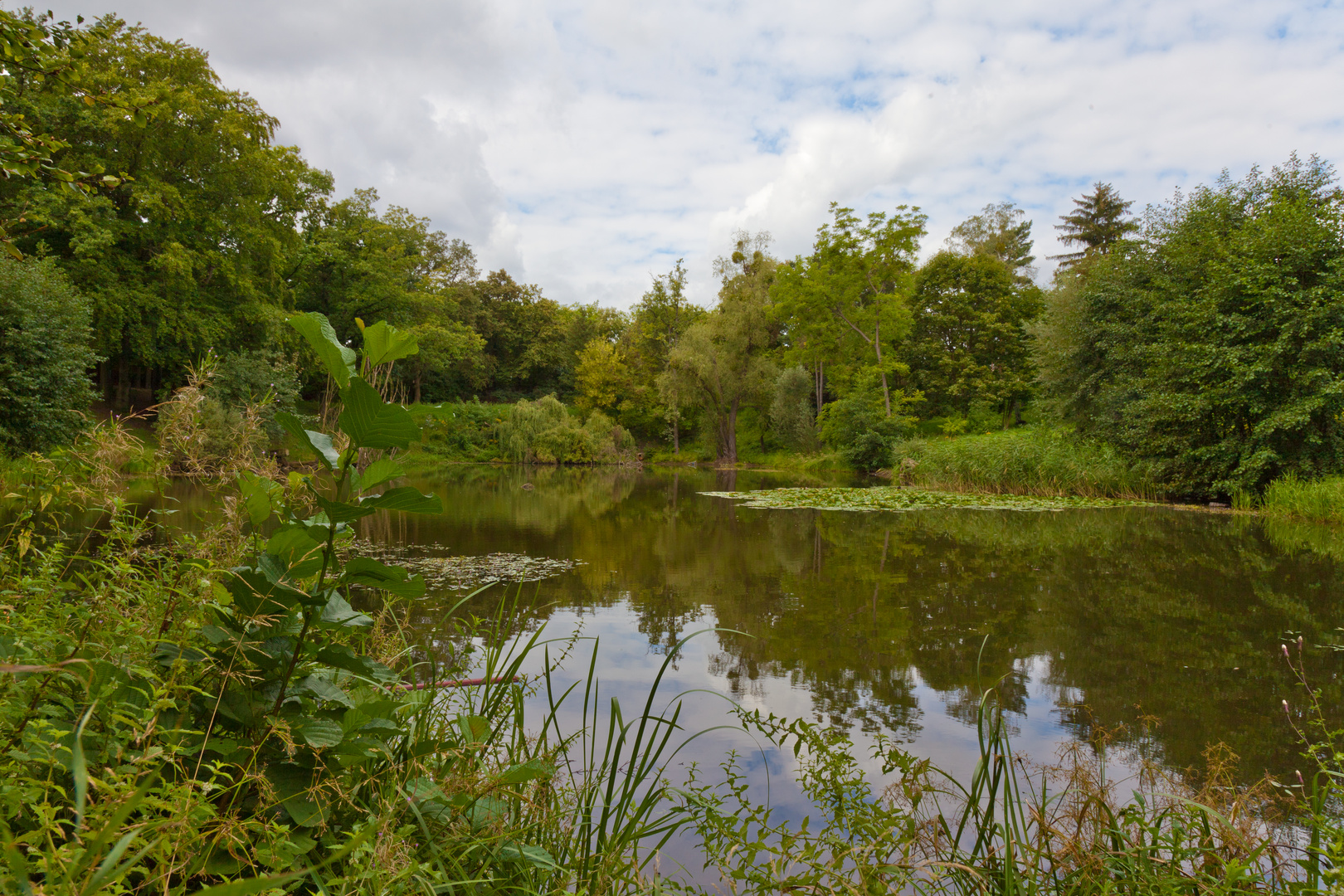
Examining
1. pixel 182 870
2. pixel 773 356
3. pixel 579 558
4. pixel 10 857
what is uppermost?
pixel 773 356

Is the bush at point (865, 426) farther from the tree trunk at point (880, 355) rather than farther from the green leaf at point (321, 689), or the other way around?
the green leaf at point (321, 689)

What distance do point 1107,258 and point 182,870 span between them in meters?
18.6

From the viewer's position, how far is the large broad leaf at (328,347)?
117cm

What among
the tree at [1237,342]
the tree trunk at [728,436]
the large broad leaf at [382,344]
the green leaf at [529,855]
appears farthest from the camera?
the tree trunk at [728,436]

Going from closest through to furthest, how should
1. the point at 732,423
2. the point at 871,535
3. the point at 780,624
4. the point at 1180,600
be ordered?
1. the point at 780,624
2. the point at 1180,600
3. the point at 871,535
4. the point at 732,423

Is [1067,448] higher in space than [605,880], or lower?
higher

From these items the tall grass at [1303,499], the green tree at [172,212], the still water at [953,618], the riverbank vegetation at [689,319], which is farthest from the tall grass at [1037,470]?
the green tree at [172,212]

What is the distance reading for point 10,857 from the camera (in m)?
0.64

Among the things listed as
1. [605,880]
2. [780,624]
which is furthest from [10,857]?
[780,624]

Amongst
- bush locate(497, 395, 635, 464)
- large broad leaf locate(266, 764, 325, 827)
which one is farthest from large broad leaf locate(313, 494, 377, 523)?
bush locate(497, 395, 635, 464)

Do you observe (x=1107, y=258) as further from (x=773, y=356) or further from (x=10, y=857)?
(x=10, y=857)

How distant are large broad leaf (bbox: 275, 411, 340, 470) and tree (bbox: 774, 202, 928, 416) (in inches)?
889

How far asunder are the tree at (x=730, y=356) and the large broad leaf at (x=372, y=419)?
86.3 feet

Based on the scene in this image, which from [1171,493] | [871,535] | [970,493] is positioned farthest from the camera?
[970,493]
